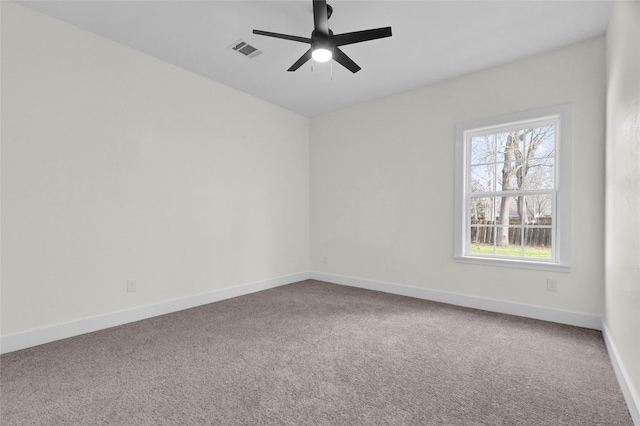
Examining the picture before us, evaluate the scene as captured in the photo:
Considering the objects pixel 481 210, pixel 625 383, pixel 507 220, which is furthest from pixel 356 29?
pixel 625 383

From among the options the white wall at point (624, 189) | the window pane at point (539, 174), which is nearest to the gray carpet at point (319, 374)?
the white wall at point (624, 189)

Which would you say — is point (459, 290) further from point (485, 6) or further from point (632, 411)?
point (485, 6)

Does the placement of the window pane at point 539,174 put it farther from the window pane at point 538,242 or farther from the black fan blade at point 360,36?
the black fan blade at point 360,36

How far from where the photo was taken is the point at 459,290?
3.77m

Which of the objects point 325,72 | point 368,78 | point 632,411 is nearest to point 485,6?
point 368,78

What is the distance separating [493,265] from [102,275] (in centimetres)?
415

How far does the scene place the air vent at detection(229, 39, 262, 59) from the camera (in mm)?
3094

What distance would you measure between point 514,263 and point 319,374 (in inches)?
101

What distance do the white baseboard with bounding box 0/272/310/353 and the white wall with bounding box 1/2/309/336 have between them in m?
0.06

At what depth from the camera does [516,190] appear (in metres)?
3.46

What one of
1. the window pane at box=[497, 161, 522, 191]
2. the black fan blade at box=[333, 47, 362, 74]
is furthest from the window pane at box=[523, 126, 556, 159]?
the black fan blade at box=[333, 47, 362, 74]

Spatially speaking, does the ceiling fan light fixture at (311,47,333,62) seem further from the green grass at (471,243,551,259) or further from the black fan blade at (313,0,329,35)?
the green grass at (471,243,551,259)

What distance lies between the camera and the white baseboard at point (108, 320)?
8.13 ft

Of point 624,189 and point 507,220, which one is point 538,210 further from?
point 624,189
